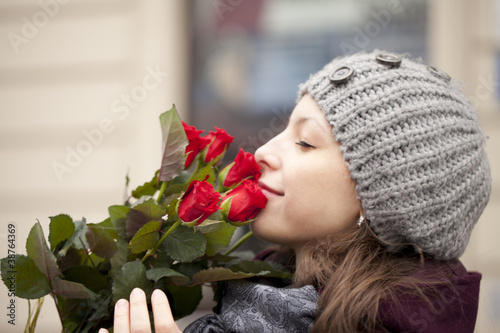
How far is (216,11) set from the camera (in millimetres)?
2684

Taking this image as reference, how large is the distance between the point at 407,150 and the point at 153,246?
504mm

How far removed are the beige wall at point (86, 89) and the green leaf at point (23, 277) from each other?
1662 mm

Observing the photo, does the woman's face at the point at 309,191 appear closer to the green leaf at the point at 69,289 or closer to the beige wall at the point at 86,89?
the green leaf at the point at 69,289

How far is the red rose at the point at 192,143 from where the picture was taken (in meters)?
0.90

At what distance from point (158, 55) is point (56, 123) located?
65cm

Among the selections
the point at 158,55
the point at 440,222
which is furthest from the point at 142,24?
the point at 440,222

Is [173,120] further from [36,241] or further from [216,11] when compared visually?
[216,11]

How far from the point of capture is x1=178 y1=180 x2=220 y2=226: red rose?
0.75m

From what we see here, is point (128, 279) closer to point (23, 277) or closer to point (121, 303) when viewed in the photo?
point (121, 303)

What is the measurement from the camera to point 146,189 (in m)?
0.91

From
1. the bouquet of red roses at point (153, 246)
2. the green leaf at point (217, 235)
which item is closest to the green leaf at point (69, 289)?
the bouquet of red roses at point (153, 246)
